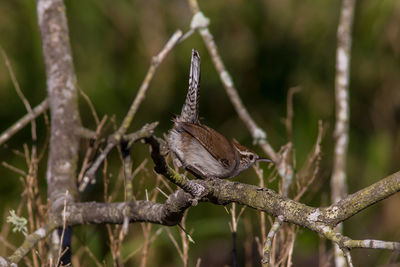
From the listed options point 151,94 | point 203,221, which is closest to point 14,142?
point 151,94

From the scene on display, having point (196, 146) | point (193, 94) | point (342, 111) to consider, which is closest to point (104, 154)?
point (196, 146)

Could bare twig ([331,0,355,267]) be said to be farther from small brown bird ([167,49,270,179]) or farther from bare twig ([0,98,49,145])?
bare twig ([0,98,49,145])

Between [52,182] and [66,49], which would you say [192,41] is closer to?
[66,49]

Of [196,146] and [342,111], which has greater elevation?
[342,111]

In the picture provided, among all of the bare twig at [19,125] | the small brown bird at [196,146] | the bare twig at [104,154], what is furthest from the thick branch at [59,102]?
the bare twig at [104,154]

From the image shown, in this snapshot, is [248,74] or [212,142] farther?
[248,74]

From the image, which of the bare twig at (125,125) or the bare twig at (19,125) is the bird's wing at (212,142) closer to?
the bare twig at (19,125)

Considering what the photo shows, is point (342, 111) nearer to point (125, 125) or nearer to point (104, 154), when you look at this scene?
point (125, 125)
